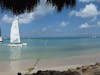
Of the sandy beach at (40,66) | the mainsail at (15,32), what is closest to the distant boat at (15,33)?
the mainsail at (15,32)

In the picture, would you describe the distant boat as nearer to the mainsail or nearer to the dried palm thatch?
the mainsail

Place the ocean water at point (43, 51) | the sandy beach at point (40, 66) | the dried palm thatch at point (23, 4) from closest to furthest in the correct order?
the dried palm thatch at point (23, 4), the sandy beach at point (40, 66), the ocean water at point (43, 51)

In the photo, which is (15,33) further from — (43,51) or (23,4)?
(23,4)

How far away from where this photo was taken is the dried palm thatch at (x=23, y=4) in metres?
3.41

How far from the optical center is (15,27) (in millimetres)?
47875

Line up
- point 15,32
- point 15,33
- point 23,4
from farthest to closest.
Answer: point 15,33 → point 15,32 → point 23,4

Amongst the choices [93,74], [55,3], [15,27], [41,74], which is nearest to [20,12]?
[55,3]

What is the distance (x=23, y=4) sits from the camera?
3.45m

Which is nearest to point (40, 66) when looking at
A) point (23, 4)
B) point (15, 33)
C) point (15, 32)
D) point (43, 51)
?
point (23, 4)

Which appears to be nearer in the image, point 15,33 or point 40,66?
point 40,66

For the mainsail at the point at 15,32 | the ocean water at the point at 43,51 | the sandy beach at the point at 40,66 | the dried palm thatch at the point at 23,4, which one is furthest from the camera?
the mainsail at the point at 15,32

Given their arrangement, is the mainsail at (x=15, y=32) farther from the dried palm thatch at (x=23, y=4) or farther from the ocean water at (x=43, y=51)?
the dried palm thatch at (x=23, y=4)

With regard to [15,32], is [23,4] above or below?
above

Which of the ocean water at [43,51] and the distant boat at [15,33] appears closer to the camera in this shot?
the ocean water at [43,51]
